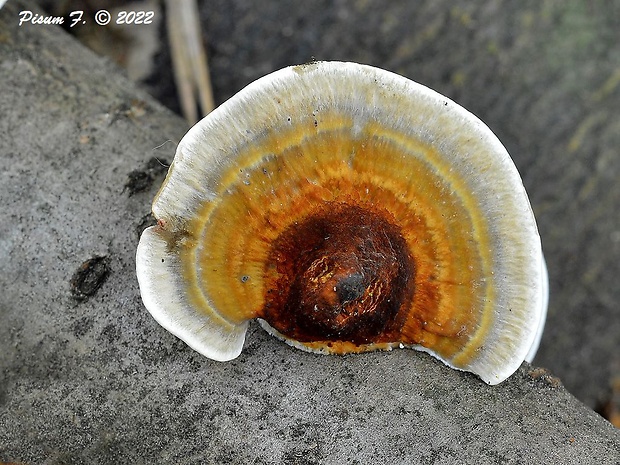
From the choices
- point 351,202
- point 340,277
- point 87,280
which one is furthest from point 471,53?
point 87,280

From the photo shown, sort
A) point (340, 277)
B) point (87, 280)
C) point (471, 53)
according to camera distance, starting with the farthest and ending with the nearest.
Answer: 1. point (471, 53)
2. point (87, 280)
3. point (340, 277)

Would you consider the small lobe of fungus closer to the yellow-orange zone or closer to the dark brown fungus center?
the yellow-orange zone

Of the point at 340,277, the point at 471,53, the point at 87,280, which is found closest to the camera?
the point at 340,277

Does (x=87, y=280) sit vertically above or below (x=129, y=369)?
above

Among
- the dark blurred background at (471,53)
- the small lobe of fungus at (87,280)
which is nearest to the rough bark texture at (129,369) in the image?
the small lobe of fungus at (87,280)

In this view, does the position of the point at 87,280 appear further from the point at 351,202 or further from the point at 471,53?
the point at 471,53

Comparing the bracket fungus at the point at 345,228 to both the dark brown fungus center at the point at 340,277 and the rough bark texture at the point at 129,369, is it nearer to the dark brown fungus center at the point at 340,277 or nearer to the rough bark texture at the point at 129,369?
the dark brown fungus center at the point at 340,277
